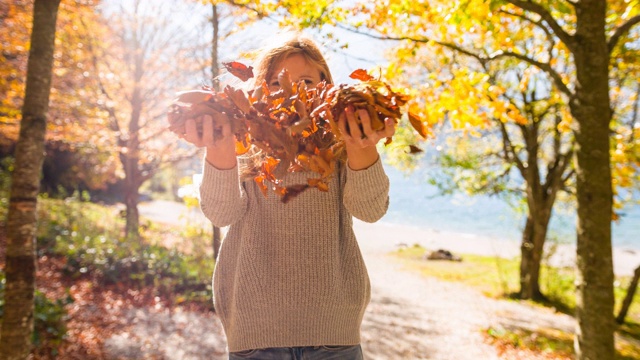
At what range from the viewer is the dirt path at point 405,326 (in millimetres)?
5109

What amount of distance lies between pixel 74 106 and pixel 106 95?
1.08 m

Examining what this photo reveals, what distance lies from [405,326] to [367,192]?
6205 millimetres

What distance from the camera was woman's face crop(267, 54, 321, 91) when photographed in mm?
→ 1494

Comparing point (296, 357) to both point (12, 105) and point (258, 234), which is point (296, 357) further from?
point (12, 105)

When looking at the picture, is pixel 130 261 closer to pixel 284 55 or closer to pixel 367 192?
pixel 284 55

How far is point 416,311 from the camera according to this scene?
311 inches

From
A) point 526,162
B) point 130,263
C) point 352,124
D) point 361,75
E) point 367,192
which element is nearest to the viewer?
point 352,124

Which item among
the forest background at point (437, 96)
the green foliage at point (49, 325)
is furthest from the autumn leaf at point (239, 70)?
the green foliage at point (49, 325)

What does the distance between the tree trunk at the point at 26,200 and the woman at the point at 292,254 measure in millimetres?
1755

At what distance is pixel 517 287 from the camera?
10188 mm

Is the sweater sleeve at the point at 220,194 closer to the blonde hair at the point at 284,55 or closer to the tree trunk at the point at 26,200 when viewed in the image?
the blonde hair at the point at 284,55

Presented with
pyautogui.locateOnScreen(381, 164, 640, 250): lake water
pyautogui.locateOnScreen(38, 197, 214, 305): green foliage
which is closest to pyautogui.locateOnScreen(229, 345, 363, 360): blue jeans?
pyautogui.locateOnScreen(38, 197, 214, 305): green foliage

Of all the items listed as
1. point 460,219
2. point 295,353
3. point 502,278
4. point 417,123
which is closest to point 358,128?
point 417,123

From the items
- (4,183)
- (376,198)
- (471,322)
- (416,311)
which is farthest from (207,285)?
(4,183)
